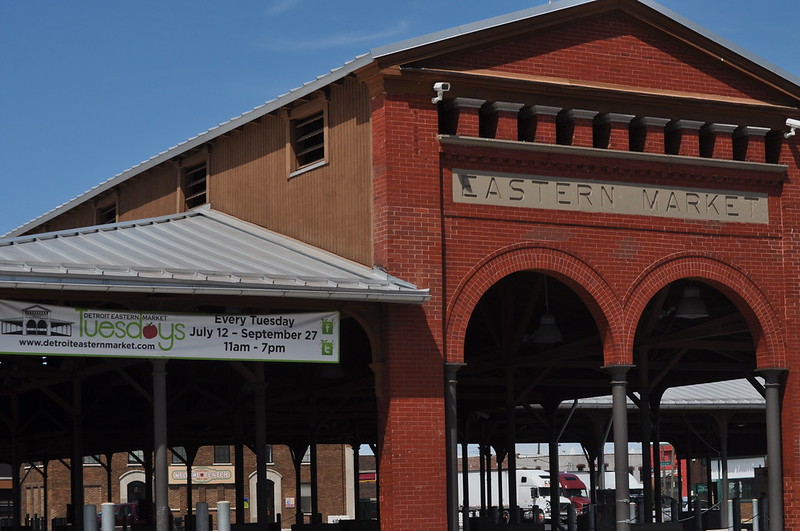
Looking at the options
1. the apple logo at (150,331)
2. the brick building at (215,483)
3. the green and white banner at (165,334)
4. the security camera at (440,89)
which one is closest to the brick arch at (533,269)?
the green and white banner at (165,334)

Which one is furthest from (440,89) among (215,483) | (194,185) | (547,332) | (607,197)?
(215,483)

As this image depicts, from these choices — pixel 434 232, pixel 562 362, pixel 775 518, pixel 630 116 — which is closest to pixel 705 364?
pixel 562 362

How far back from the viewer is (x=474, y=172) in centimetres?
2264

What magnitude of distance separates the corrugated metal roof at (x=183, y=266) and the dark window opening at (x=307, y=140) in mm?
1858

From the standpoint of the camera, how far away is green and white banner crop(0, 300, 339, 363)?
18.9 metres

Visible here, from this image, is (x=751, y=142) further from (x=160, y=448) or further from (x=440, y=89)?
(x=160, y=448)

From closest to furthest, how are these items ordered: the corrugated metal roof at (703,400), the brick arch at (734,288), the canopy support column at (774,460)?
the brick arch at (734,288)
the canopy support column at (774,460)
the corrugated metal roof at (703,400)

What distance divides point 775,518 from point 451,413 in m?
6.70

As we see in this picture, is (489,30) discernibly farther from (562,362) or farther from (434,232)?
(562,362)

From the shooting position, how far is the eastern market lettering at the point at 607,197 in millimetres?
22656

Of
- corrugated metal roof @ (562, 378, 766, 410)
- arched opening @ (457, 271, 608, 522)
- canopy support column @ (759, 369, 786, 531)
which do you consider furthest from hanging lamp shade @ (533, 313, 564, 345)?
corrugated metal roof @ (562, 378, 766, 410)

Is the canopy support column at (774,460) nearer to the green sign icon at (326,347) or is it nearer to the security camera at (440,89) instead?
the security camera at (440,89)

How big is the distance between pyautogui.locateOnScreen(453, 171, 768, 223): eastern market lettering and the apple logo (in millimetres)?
5813

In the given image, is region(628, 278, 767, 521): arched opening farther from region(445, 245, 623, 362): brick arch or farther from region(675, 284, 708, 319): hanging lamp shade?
region(445, 245, 623, 362): brick arch
